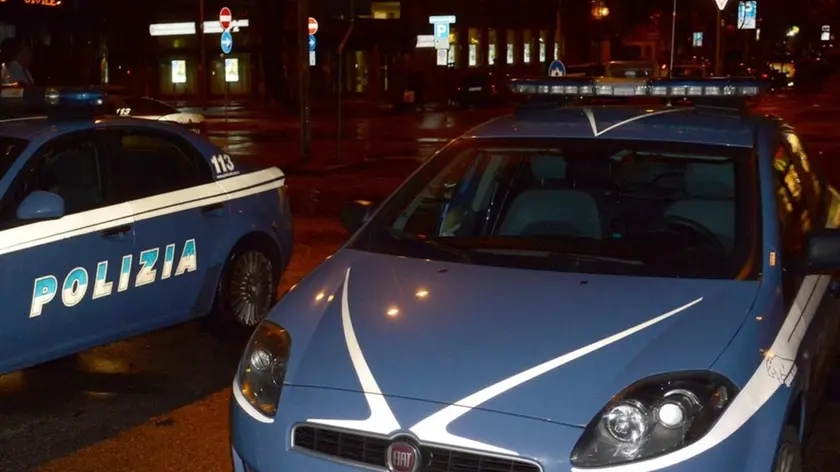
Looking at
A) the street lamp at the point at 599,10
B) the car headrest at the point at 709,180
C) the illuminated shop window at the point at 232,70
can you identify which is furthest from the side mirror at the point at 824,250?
the illuminated shop window at the point at 232,70

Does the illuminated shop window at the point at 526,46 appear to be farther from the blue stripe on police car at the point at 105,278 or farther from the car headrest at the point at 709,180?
the car headrest at the point at 709,180

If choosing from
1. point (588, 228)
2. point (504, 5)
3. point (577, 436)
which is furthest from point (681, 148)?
point (504, 5)

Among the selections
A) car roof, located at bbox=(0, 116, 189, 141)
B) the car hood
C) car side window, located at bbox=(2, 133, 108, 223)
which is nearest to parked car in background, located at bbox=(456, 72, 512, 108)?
car roof, located at bbox=(0, 116, 189, 141)

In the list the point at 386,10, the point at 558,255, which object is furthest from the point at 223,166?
the point at 386,10

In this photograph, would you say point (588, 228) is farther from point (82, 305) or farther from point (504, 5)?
point (504, 5)

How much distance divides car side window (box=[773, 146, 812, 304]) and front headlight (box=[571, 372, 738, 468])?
85cm

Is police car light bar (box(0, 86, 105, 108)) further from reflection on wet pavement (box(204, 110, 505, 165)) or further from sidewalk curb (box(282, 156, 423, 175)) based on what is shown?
sidewalk curb (box(282, 156, 423, 175))

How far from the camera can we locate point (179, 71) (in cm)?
5012

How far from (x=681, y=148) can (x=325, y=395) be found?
203 cm

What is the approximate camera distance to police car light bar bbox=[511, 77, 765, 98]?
17.0ft

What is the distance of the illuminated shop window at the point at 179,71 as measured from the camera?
164 ft

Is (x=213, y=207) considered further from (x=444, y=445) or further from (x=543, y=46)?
(x=543, y=46)

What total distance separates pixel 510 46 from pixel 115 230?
53.1m

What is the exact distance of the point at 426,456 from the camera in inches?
134
